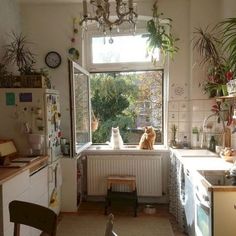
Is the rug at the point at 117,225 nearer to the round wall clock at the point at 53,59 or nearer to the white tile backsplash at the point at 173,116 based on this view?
the white tile backsplash at the point at 173,116

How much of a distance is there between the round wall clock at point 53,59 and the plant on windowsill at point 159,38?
4.25 feet

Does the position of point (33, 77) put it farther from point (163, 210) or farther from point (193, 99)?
point (163, 210)

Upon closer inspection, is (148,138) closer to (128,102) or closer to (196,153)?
(128,102)

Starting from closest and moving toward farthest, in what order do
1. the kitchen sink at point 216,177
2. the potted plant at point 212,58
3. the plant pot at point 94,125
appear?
the kitchen sink at point 216,177 → the potted plant at point 212,58 → the plant pot at point 94,125

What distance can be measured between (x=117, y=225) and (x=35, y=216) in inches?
79.8

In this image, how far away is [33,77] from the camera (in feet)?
10.1

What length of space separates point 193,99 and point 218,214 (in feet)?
6.97

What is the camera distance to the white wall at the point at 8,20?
135 inches

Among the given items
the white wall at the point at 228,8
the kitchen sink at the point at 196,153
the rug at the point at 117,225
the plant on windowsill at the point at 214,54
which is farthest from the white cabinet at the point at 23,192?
the white wall at the point at 228,8

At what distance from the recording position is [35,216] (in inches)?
56.2

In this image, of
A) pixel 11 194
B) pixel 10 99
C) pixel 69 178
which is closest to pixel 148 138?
pixel 69 178

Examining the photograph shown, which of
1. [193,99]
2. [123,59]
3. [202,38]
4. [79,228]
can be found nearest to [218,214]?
[79,228]

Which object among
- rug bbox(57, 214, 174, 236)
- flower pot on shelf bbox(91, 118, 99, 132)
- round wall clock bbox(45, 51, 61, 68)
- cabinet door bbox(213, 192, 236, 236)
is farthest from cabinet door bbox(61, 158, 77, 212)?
cabinet door bbox(213, 192, 236, 236)

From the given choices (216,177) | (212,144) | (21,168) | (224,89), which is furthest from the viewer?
(212,144)
